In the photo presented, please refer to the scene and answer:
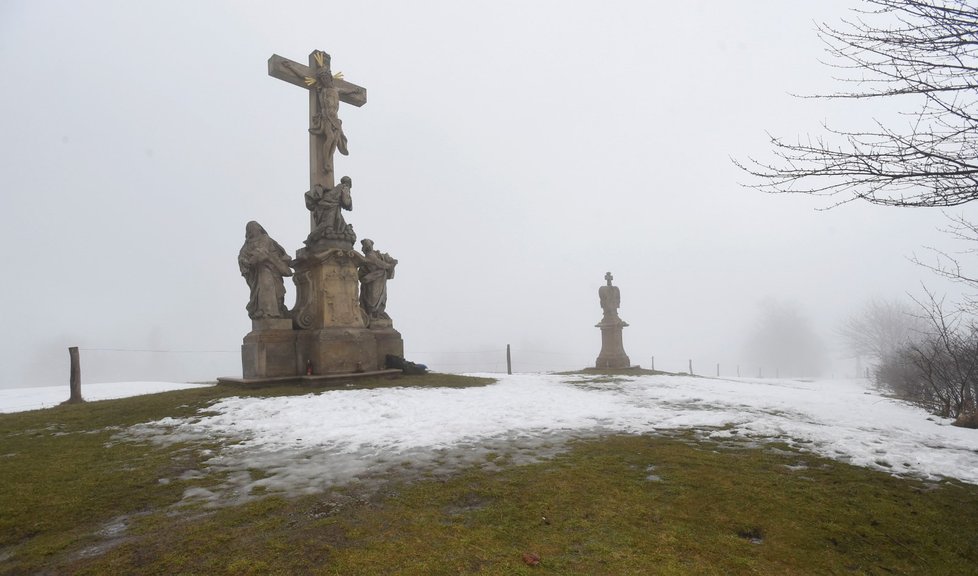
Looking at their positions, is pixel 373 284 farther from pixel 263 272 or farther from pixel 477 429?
pixel 477 429

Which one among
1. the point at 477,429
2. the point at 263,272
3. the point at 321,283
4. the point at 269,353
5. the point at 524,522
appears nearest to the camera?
the point at 524,522

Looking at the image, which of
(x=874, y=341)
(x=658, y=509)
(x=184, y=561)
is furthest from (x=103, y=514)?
(x=874, y=341)

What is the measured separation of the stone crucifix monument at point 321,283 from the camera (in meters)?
10.1

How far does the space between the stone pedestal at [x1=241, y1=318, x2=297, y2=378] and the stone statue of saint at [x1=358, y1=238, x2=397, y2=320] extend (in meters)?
2.00

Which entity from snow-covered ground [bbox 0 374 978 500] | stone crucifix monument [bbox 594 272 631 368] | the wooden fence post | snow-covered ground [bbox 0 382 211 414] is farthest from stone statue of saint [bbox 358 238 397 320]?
stone crucifix monument [bbox 594 272 631 368]

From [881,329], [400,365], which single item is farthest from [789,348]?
[400,365]

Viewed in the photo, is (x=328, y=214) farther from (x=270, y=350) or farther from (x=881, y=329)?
(x=881, y=329)

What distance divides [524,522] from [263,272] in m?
8.76

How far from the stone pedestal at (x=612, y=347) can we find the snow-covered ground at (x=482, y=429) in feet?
29.5

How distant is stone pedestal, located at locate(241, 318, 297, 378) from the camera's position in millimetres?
9797

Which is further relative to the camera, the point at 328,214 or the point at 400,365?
the point at 400,365

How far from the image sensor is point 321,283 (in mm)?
10641

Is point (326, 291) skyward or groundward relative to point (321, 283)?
groundward

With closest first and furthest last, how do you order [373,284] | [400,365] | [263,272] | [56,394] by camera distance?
1. [263,272]
2. [400,365]
3. [373,284]
4. [56,394]
